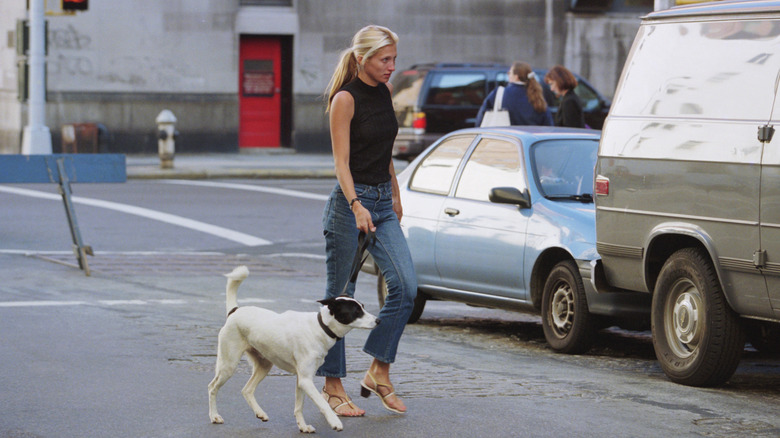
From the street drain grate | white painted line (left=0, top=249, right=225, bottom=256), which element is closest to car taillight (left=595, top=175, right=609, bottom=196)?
the street drain grate

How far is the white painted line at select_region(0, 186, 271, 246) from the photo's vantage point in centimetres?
1531

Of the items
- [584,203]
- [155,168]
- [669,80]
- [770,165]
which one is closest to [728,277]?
[770,165]

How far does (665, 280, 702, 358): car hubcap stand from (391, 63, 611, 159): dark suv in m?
15.7

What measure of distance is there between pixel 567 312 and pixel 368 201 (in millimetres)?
2648

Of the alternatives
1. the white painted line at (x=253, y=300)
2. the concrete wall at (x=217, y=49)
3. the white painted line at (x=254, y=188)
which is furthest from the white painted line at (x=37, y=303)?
the concrete wall at (x=217, y=49)

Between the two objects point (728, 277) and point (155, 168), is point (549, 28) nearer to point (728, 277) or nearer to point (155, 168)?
point (155, 168)

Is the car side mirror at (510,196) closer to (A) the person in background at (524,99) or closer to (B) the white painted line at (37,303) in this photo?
(B) the white painted line at (37,303)

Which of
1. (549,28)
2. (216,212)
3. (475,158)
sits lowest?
(216,212)

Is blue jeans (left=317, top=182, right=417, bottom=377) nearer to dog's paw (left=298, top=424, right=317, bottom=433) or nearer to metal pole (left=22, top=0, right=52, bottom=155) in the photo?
dog's paw (left=298, top=424, right=317, bottom=433)

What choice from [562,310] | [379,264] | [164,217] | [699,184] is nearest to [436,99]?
[164,217]

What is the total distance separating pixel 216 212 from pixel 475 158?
27.9ft

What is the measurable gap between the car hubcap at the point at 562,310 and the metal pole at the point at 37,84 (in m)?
14.7

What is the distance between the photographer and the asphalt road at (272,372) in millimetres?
6339

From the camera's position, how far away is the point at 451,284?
31.8ft
